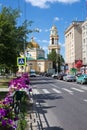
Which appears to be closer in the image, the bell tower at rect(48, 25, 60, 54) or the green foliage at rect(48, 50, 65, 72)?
the bell tower at rect(48, 25, 60, 54)

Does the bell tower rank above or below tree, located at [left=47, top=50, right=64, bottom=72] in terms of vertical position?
above

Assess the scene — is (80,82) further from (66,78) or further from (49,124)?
(49,124)

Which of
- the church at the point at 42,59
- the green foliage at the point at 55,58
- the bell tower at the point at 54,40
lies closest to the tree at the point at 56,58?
the green foliage at the point at 55,58

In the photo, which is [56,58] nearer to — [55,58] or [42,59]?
[55,58]

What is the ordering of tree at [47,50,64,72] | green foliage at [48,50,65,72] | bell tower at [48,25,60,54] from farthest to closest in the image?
green foliage at [48,50,65,72], tree at [47,50,64,72], bell tower at [48,25,60,54]

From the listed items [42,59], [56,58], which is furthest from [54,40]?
[42,59]

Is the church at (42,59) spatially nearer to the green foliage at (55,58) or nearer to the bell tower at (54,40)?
the bell tower at (54,40)

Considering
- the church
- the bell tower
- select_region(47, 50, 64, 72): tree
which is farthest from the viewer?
select_region(47, 50, 64, 72): tree

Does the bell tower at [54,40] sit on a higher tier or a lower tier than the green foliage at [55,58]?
higher

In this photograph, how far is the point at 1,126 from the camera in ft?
24.4

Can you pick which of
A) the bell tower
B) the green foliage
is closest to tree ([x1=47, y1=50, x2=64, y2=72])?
the green foliage

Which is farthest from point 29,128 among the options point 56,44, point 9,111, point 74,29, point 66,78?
point 56,44

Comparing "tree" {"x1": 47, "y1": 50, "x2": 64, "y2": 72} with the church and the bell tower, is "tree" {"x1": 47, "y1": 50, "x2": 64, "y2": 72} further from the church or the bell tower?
the bell tower

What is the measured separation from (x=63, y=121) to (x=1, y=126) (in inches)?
236
